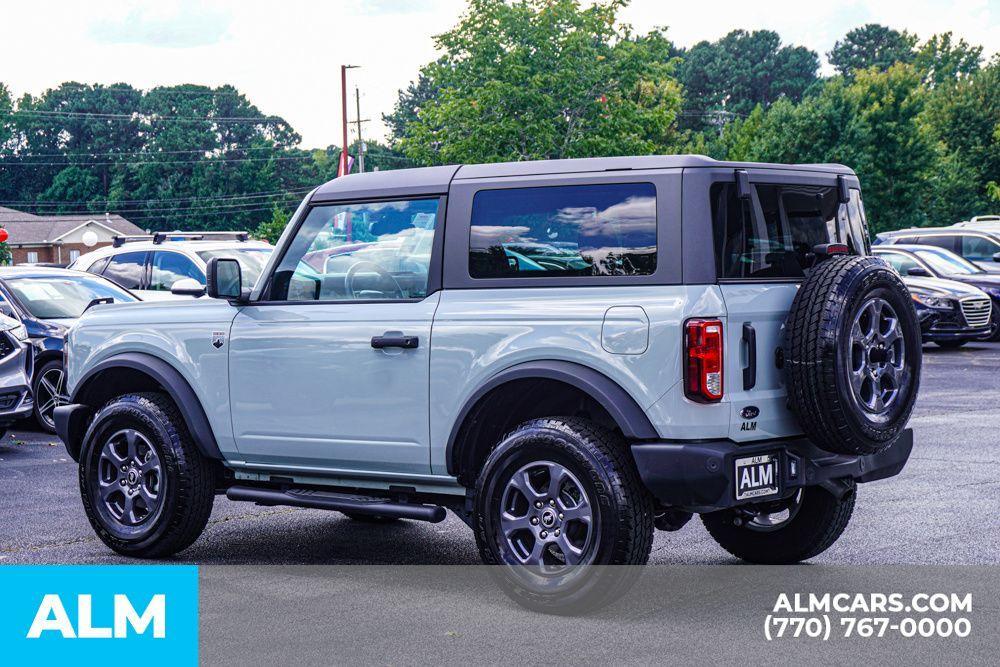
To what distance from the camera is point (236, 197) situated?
107 metres

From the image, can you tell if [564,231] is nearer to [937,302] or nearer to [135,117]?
[937,302]

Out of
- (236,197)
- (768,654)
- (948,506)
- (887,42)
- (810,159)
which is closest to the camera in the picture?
(768,654)

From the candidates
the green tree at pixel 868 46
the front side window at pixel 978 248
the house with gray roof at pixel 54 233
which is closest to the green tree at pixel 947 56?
the green tree at pixel 868 46

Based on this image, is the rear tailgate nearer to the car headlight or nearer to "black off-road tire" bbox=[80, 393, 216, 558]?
"black off-road tire" bbox=[80, 393, 216, 558]

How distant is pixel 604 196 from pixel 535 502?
1386 millimetres

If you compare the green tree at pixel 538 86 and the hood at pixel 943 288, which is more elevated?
the green tree at pixel 538 86

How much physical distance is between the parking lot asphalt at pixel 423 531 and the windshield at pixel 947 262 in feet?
39.6

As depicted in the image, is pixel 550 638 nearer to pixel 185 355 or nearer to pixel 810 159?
pixel 185 355

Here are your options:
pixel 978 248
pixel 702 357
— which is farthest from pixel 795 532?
pixel 978 248

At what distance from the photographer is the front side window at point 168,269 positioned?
18000 millimetres

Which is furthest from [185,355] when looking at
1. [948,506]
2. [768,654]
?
[948,506]

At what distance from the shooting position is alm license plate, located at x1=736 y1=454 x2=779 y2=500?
5791mm

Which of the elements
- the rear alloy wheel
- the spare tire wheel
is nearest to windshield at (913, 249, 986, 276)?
the rear alloy wheel

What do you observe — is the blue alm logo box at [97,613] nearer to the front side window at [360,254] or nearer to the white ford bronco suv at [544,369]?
the white ford bronco suv at [544,369]
